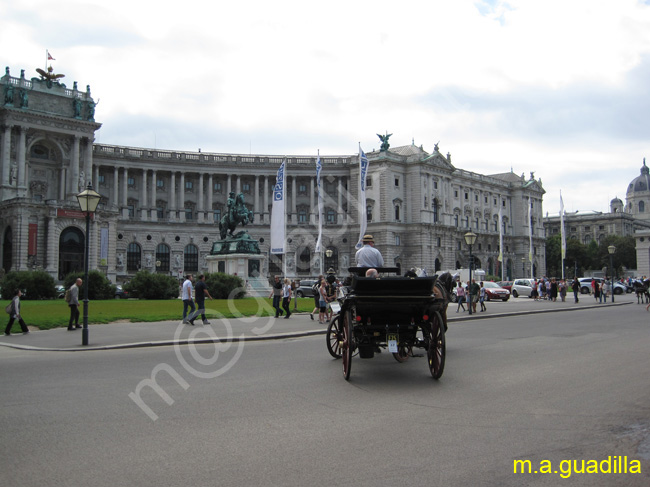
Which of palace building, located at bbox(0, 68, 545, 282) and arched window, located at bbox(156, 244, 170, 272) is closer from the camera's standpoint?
palace building, located at bbox(0, 68, 545, 282)

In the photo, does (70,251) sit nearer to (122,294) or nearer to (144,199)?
(144,199)

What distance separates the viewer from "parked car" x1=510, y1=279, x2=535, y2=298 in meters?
54.1

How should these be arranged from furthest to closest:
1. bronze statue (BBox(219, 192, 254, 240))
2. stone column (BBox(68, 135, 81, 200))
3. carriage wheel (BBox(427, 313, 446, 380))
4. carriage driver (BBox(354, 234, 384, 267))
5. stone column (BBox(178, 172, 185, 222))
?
stone column (BBox(178, 172, 185, 222)) < stone column (BBox(68, 135, 81, 200)) < bronze statue (BBox(219, 192, 254, 240)) < carriage driver (BBox(354, 234, 384, 267)) < carriage wheel (BBox(427, 313, 446, 380))

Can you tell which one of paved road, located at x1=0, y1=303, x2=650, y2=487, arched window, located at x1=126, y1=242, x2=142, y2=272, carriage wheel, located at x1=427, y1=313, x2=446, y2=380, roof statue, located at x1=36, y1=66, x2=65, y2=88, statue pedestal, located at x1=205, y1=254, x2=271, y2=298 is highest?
roof statue, located at x1=36, y1=66, x2=65, y2=88

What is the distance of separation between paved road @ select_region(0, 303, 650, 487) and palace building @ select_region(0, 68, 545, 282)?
51.8 meters

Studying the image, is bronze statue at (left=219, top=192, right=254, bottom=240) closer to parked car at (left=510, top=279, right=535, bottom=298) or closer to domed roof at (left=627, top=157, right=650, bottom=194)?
parked car at (left=510, top=279, right=535, bottom=298)

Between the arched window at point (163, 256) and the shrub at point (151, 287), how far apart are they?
42072mm

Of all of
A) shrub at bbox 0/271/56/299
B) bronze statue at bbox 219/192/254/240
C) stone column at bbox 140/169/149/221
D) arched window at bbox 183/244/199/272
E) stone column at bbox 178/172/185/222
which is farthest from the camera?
stone column at bbox 178/172/185/222

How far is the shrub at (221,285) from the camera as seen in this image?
36.9 meters

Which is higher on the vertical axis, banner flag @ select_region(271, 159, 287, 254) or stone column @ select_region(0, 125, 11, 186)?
stone column @ select_region(0, 125, 11, 186)

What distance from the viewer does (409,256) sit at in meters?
90.1

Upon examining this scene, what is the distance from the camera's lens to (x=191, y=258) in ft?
274

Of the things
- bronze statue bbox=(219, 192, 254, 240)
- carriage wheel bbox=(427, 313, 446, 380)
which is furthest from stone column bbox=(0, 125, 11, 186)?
carriage wheel bbox=(427, 313, 446, 380)

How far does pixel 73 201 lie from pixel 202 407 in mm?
63147
